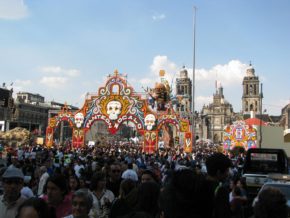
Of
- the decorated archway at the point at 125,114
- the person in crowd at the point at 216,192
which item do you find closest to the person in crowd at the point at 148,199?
the person in crowd at the point at 216,192

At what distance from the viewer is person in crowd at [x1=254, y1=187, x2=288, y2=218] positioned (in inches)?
134

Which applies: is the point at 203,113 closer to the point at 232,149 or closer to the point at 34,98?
the point at 34,98

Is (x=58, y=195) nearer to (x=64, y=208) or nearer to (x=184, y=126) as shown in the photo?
Answer: (x=64, y=208)

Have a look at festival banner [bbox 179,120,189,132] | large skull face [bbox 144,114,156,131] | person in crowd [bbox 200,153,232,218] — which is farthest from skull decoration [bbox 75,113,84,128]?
person in crowd [bbox 200,153,232,218]

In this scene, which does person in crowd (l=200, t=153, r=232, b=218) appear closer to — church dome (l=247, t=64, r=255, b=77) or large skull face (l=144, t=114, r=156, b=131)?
large skull face (l=144, t=114, r=156, b=131)

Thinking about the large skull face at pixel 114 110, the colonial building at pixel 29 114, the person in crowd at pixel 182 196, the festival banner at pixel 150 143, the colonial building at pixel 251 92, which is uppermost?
the colonial building at pixel 251 92

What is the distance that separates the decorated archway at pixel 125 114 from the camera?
3409 centimetres

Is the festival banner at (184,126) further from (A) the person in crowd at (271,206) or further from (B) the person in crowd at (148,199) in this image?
(A) the person in crowd at (271,206)

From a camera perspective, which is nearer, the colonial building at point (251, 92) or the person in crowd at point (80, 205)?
the person in crowd at point (80, 205)

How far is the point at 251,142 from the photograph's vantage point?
36.3 meters

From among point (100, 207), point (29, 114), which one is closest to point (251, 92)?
point (29, 114)

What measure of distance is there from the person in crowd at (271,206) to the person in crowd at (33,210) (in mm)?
2008

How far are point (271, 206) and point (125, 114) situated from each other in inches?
1230

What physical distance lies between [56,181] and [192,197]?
7.64ft
